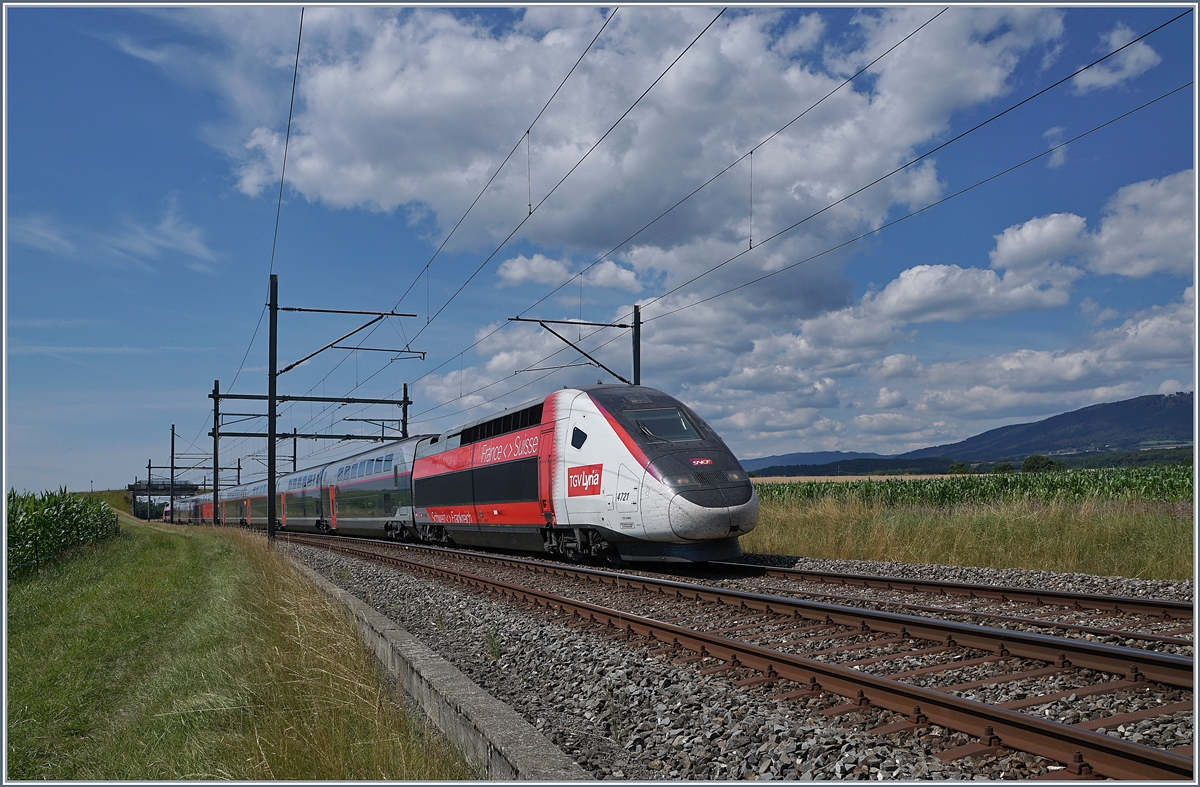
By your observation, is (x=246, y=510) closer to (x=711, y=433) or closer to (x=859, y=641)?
(x=711, y=433)

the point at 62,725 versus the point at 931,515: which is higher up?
the point at 931,515

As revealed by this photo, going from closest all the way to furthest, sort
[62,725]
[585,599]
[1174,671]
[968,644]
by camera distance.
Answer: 1. [1174,671]
2. [968,644]
3. [62,725]
4. [585,599]

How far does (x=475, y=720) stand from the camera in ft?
16.0

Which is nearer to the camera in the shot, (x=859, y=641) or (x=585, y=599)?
(x=859, y=641)

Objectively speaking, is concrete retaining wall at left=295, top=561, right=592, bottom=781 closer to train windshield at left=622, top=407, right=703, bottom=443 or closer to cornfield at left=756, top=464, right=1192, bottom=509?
train windshield at left=622, top=407, right=703, bottom=443

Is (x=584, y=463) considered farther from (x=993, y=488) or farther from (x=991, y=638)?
(x=993, y=488)

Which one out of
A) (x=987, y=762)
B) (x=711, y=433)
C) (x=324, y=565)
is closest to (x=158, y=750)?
(x=987, y=762)

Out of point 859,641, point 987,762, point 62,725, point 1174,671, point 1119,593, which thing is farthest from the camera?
point 1119,593

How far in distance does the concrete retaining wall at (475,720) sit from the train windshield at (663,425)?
6890mm

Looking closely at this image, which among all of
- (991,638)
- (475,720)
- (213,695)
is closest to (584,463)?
(213,695)

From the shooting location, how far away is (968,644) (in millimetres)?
6844

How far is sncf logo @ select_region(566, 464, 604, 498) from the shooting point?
1391 cm

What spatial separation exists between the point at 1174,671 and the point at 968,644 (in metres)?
1.64

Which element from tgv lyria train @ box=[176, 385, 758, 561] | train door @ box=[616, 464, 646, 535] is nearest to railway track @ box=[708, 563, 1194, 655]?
tgv lyria train @ box=[176, 385, 758, 561]
